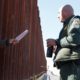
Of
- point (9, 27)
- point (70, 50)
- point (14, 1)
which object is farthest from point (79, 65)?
point (14, 1)

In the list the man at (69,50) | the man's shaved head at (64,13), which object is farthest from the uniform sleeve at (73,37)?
the man's shaved head at (64,13)

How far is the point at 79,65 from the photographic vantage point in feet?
13.4

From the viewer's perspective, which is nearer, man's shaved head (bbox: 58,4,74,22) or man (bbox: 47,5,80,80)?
man (bbox: 47,5,80,80)

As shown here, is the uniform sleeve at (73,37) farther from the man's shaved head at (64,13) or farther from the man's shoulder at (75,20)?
the man's shaved head at (64,13)

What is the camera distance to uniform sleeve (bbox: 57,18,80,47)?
13.2ft

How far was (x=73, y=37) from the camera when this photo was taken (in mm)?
4023

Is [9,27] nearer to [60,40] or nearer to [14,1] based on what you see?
[14,1]

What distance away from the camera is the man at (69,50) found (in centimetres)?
402

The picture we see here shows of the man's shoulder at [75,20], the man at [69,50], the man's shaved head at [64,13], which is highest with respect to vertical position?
the man's shaved head at [64,13]

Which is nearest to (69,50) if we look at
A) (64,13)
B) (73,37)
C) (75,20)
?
(73,37)

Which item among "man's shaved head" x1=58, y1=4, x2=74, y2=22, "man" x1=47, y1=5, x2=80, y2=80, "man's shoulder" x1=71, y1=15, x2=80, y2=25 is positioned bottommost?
"man" x1=47, y1=5, x2=80, y2=80

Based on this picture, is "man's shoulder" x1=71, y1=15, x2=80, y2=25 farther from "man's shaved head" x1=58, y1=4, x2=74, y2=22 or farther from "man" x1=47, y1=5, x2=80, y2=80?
"man's shaved head" x1=58, y1=4, x2=74, y2=22

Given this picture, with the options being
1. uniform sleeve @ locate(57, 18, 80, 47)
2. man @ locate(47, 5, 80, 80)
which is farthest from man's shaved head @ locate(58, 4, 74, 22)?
uniform sleeve @ locate(57, 18, 80, 47)

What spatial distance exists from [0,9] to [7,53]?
87cm
